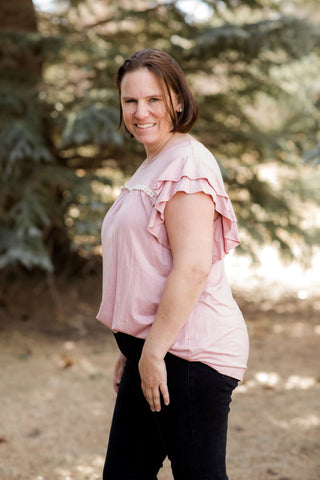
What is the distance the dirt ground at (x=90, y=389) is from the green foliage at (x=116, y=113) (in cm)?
83

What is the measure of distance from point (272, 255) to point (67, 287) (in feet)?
15.2

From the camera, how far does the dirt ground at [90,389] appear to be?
3.37 m

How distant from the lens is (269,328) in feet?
20.8

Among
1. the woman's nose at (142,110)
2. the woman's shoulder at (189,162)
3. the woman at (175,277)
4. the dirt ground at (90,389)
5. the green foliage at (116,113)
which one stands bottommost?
the dirt ground at (90,389)

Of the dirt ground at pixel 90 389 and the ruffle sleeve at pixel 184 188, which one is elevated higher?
the ruffle sleeve at pixel 184 188

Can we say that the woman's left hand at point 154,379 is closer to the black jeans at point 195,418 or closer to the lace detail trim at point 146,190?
the black jeans at point 195,418

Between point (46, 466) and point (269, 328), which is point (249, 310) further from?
point (46, 466)

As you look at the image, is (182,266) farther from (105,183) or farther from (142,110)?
(105,183)

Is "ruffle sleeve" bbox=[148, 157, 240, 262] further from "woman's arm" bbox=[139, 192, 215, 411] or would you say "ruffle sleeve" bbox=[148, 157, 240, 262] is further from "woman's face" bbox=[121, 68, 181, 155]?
"woman's face" bbox=[121, 68, 181, 155]

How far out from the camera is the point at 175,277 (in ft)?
5.06

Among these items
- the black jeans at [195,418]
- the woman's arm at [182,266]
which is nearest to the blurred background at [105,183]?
the black jeans at [195,418]

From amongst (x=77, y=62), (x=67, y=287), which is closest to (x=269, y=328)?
(x=67, y=287)

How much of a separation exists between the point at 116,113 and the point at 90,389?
95.4 inches

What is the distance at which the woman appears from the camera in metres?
1.56
